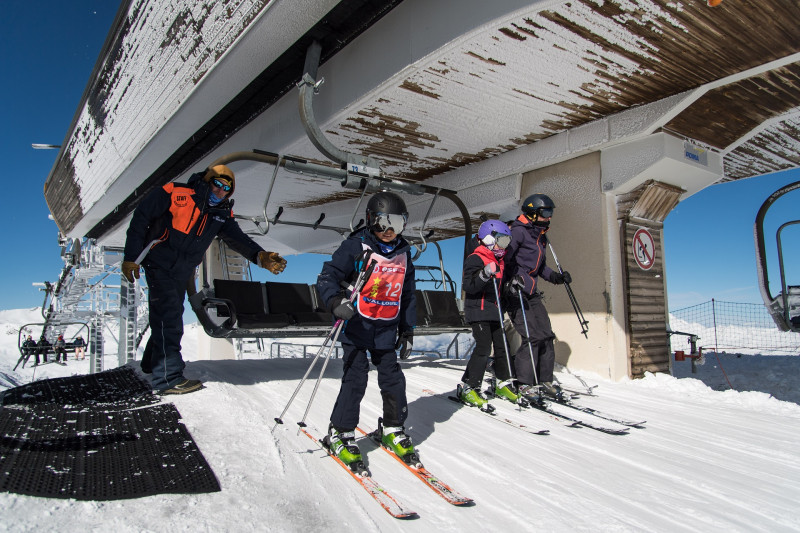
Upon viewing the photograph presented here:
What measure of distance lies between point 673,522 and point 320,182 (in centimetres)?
795

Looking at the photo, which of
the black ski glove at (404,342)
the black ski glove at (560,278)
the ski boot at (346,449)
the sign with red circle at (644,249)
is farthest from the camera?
the sign with red circle at (644,249)

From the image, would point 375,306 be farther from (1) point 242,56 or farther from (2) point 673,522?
(1) point 242,56

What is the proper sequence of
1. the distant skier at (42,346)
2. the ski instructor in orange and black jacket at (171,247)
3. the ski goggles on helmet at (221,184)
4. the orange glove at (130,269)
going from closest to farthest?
1. the orange glove at (130,269)
2. the ski instructor in orange and black jacket at (171,247)
3. the ski goggles on helmet at (221,184)
4. the distant skier at (42,346)

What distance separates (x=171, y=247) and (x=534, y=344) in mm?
3551

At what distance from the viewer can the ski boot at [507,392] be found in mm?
4648

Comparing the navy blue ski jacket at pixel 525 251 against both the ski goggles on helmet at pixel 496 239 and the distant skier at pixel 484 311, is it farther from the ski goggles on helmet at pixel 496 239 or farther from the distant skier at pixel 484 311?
the ski goggles on helmet at pixel 496 239

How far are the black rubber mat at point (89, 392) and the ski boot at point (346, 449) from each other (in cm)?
165

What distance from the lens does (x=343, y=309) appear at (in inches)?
109

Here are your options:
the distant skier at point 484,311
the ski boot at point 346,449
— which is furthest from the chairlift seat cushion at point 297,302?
the ski boot at point 346,449

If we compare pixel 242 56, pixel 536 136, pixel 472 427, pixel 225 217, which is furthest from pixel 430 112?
pixel 472 427

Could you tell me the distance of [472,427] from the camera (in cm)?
374

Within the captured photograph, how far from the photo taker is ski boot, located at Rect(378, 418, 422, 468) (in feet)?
9.16

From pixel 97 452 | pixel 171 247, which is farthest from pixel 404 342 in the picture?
pixel 171 247

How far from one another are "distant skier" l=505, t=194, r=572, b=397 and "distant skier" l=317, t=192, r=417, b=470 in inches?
78.9
